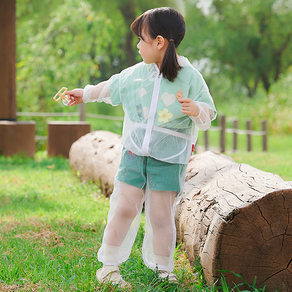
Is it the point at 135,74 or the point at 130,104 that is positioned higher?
the point at 135,74

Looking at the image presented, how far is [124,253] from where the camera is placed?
237 centimetres

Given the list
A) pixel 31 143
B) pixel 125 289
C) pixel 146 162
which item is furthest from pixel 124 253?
pixel 31 143

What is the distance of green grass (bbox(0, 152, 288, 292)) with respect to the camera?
229cm

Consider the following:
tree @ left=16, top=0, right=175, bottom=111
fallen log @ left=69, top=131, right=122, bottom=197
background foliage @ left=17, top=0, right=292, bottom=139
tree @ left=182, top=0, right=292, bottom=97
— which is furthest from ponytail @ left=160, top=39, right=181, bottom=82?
tree @ left=182, top=0, right=292, bottom=97

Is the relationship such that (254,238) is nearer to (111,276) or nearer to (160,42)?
(111,276)

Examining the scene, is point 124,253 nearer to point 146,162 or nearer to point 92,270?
point 92,270

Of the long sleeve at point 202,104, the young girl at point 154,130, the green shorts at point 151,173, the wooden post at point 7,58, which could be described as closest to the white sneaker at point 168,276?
the young girl at point 154,130

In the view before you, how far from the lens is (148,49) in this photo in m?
2.25

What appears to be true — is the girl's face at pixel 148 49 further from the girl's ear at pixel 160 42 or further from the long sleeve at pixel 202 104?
the long sleeve at pixel 202 104

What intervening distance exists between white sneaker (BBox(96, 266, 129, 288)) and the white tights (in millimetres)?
35

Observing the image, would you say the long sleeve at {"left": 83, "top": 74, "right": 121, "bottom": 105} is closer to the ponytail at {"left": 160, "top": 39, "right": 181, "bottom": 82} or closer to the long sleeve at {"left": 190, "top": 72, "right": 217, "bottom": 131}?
the ponytail at {"left": 160, "top": 39, "right": 181, "bottom": 82}

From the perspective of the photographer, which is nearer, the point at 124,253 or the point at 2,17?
the point at 124,253

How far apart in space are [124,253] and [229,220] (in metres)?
0.67

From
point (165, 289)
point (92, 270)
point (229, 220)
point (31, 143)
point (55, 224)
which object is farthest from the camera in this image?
point (31, 143)
